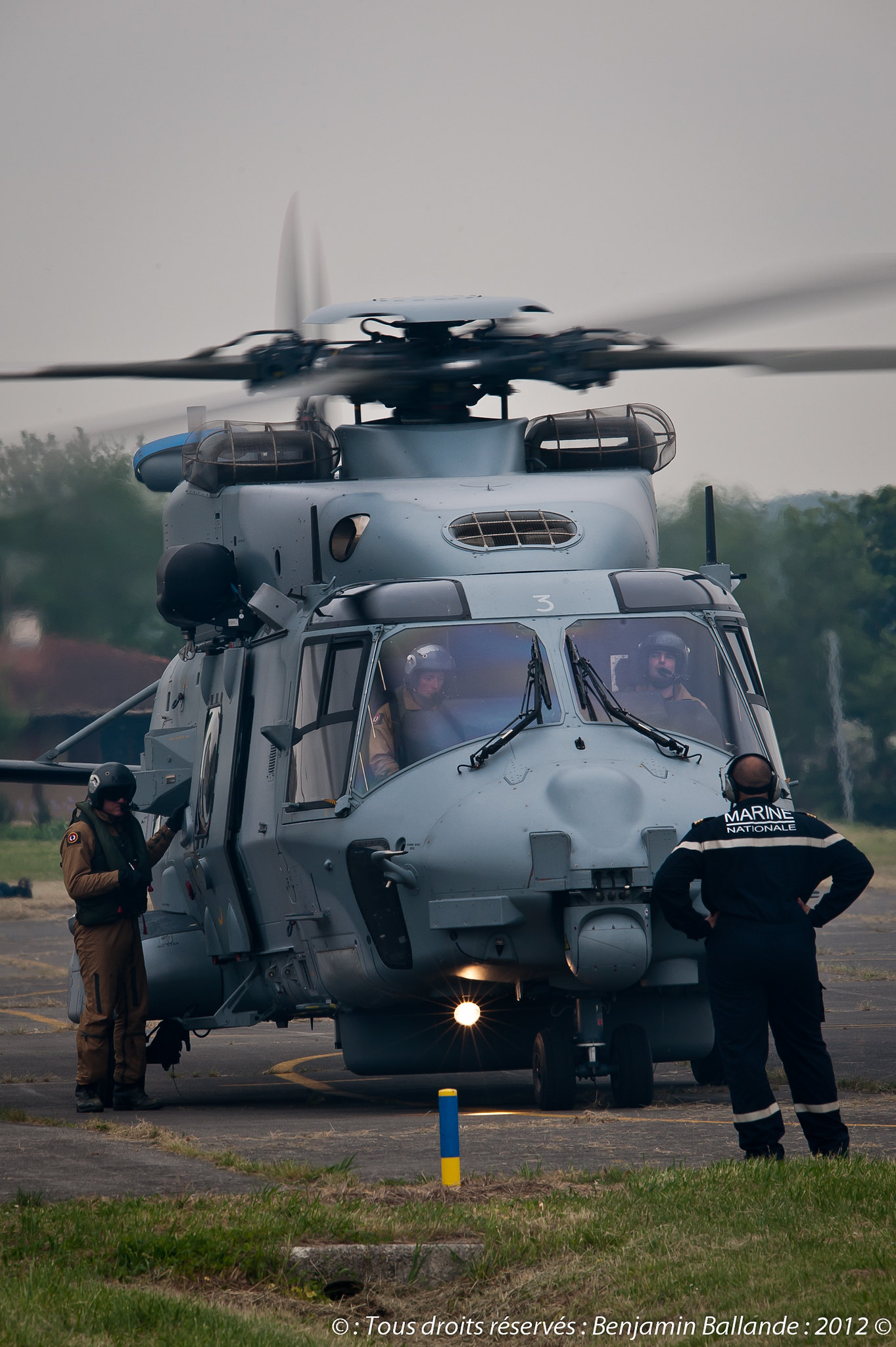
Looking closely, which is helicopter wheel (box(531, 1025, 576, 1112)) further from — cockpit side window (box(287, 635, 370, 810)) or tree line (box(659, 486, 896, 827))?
tree line (box(659, 486, 896, 827))

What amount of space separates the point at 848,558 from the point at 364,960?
26.1 metres

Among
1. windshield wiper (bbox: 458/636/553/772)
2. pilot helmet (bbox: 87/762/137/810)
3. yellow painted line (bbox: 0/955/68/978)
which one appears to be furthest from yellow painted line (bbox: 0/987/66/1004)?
windshield wiper (bbox: 458/636/553/772)

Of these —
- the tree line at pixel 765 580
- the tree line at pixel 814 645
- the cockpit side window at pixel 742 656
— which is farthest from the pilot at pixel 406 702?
the tree line at pixel 814 645

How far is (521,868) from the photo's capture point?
9.59m

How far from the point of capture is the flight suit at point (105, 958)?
11312 millimetres

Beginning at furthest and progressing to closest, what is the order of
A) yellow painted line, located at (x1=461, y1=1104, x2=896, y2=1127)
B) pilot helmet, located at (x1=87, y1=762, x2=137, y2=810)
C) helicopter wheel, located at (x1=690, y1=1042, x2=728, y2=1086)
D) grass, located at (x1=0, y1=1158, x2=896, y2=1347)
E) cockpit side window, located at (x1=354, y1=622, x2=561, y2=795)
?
helicopter wheel, located at (x1=690, y1=1042, x2=728, y2=1086) < pilot helmet, located at (x1=87, y1=762, x2=137, y2=810) < cockpit side window, located at (x1=354, y1=622, x2=561, y2=795) < yellow painted line, located at (x1=461, y1=1104, x2=896, y2=1127) < grass, located at (x1=0, y1=1158, x2=896, y2=1347)

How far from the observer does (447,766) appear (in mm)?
10117

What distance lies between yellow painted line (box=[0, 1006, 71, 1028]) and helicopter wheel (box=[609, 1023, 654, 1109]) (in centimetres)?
921

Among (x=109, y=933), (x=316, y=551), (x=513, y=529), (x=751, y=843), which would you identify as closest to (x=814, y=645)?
(x=513, y=529)

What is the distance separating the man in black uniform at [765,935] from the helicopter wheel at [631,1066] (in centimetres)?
A: 240

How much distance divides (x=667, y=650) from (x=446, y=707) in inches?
53.9

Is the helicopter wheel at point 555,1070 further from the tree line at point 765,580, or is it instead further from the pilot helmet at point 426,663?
the tree line at point 765,580

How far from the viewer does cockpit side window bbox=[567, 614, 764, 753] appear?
1055 centimetres

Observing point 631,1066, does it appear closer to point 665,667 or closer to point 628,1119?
point 628,1119
